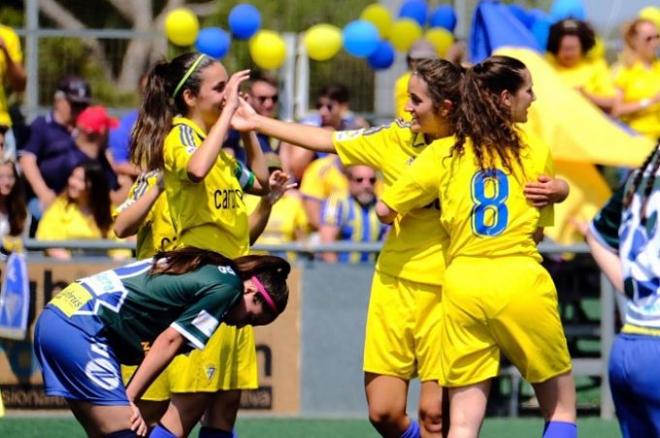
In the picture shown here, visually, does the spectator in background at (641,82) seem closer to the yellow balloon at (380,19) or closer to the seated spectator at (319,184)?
the yellow balloon at (380,19)

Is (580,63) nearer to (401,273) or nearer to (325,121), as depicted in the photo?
(325,121)

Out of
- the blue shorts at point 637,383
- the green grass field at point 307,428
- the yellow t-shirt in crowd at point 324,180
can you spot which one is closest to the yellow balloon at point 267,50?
the yellow t-shirt in crowd at point 324,180

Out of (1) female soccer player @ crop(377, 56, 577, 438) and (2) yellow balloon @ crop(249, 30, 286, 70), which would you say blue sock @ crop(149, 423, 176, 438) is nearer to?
(1) female soccer player @ crop(377, 56, 577, 438)

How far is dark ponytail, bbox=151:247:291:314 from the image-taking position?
6.08 m

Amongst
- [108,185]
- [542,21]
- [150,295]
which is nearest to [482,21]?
[542,21]

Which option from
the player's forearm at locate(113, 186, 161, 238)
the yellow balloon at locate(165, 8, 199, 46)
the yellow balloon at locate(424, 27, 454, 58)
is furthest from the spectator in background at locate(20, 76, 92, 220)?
the player's forearm at locate(113, 186, 161, 238)

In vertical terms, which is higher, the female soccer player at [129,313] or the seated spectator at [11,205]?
the female soccer player at [129,313]

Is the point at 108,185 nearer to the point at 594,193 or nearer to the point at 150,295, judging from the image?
the point at 594,193

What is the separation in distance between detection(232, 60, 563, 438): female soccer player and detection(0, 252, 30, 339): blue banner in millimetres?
3278

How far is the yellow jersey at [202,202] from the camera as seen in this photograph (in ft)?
23.0

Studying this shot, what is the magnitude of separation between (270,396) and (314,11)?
14.9ft

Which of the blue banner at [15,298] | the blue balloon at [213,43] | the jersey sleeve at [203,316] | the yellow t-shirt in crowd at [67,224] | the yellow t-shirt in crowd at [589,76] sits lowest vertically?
the blue banner at [15,298]

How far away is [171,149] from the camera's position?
6969 mm

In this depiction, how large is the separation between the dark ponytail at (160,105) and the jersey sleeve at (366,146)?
2.23ft
